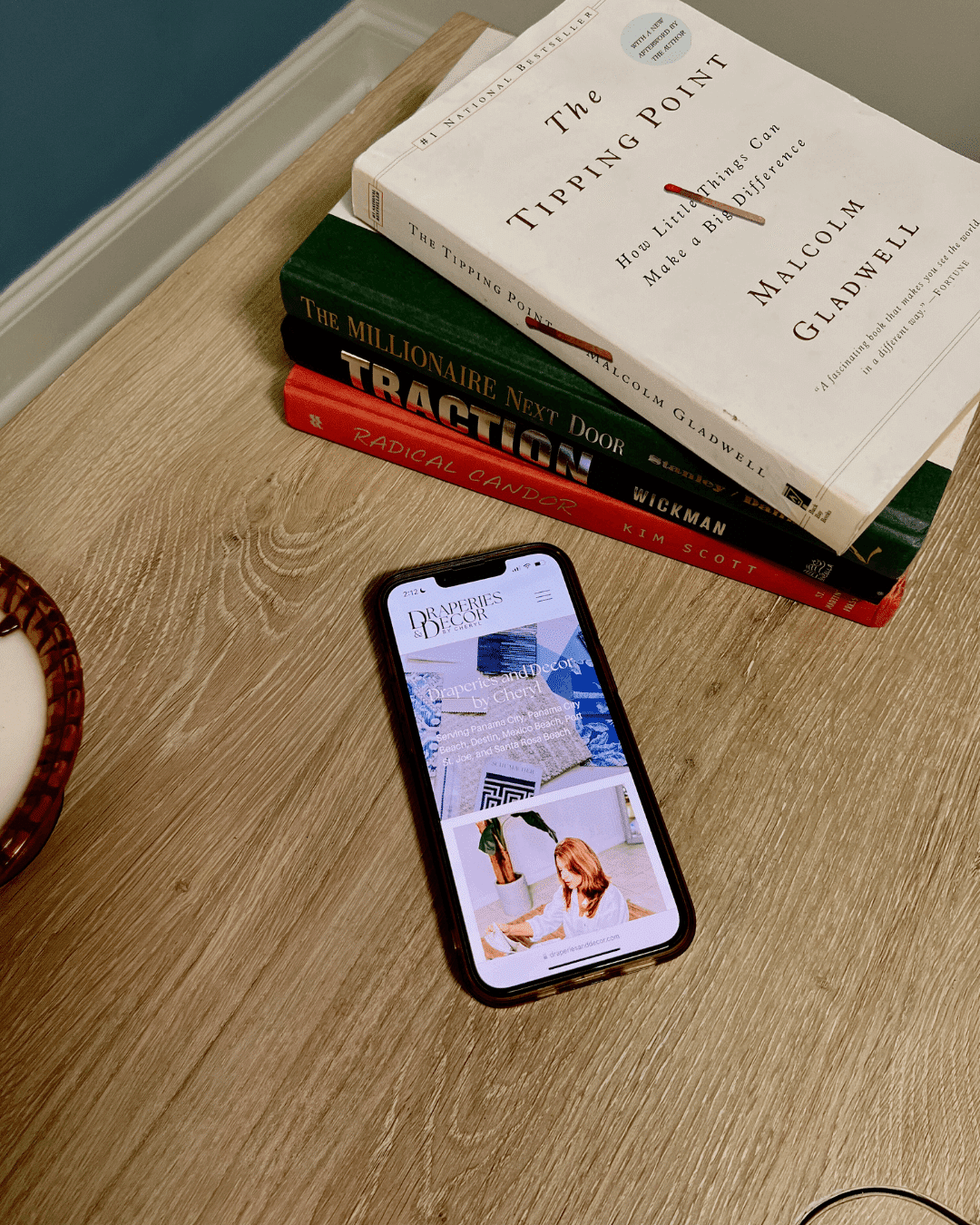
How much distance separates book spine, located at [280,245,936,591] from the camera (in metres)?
0.44

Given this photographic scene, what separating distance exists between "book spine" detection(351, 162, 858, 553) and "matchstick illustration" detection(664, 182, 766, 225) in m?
0.10

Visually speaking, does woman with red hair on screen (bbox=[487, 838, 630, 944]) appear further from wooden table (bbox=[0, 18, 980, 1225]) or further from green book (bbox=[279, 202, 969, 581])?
green book (bbox=[279, 202, 969, 581])

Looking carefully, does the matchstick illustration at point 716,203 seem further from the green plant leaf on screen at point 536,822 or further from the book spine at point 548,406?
the green plant leaf on screen at point 536,822

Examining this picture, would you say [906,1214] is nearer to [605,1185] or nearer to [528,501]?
[605,1185]

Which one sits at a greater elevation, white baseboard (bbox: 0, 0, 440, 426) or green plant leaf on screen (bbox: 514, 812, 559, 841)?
white baseboard (bbox: 0, 0, 440, 426)

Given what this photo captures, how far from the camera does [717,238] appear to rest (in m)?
0.46

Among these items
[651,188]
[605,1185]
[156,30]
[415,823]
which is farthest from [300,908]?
[156,30]

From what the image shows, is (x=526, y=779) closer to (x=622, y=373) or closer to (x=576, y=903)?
(x=576, y=903)

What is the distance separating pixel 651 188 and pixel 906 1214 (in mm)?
502

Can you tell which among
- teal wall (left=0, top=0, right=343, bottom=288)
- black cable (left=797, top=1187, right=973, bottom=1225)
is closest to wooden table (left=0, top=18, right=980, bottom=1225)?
black cable (left=797, top=1187, right=973, bottom=1225)

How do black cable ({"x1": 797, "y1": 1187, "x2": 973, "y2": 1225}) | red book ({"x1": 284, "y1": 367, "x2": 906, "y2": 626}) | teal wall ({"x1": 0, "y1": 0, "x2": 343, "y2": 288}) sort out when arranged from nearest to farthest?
black cable ({"x1": 797, "y1": 1187, "x2": 973, "y2": 1225}) < red book ({"x1": 284, "y1": 367, "x2": 906, "y2": 626}) < teal wall ({"x1": 0, "y1": 0, "x2": 343, "y2": 288})

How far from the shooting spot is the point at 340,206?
491mm

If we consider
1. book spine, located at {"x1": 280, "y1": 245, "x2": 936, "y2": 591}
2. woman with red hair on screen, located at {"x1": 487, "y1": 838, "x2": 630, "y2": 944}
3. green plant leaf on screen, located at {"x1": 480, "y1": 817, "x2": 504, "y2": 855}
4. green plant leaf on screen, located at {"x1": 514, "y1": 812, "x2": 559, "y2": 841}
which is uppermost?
book spine, located at {"x1": 280, "y1": 245, "x2": 936, "y2": 591}

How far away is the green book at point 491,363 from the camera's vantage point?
45cm
